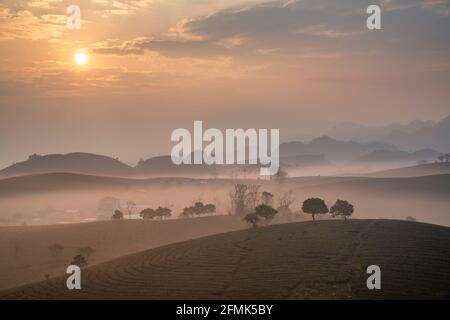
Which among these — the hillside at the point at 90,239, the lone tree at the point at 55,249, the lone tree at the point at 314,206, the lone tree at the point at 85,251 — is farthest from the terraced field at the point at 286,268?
the lone tree at the point at 55,249

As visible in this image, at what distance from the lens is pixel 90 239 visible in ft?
545

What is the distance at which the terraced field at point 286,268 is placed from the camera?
6744 centimetres

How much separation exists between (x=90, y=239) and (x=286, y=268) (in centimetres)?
10441

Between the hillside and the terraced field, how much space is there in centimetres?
4161

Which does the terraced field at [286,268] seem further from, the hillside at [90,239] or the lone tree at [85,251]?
the hillside at [90,239]

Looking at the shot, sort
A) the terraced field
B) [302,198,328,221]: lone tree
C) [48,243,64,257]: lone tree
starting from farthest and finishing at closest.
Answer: [48,243,64,257]: lone tree
[302,198,328,221]: lone tree
the terraced field

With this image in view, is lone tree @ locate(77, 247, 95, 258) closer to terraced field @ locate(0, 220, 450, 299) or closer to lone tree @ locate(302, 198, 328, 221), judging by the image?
terraced field @ locate(0, 220, 450, 299)

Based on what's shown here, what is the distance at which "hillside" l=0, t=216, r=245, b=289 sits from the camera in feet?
439

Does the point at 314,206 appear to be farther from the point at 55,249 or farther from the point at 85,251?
the point at 55,249

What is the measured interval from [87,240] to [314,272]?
108771mm

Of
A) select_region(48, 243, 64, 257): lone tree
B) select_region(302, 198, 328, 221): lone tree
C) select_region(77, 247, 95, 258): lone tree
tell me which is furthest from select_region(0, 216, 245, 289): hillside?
select_region(302, 198, 328, 221): lone tree
